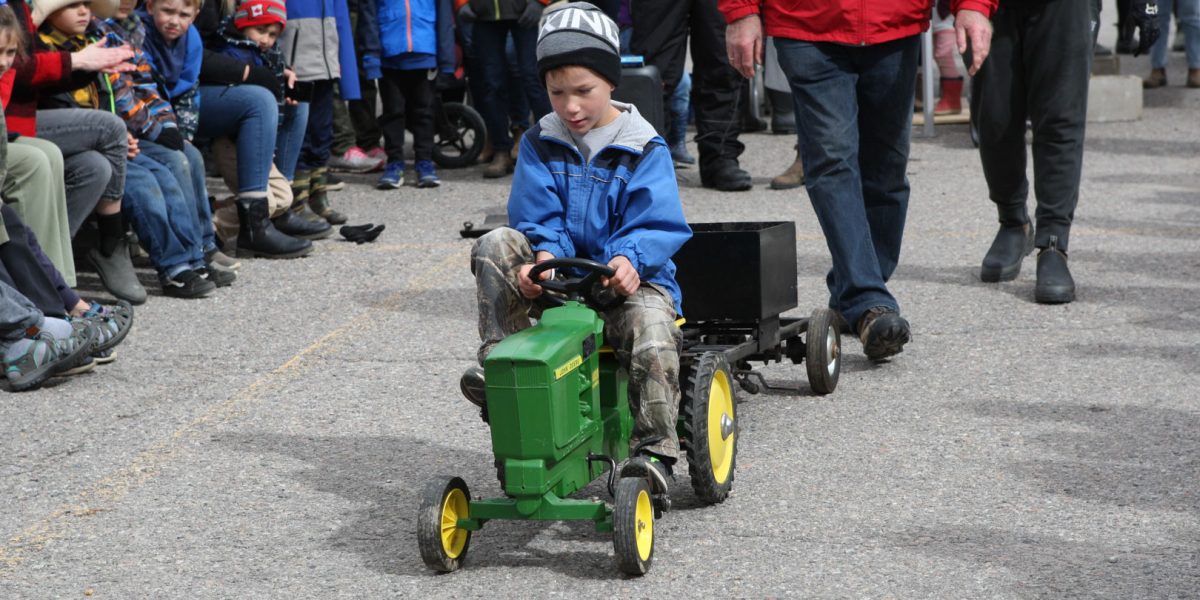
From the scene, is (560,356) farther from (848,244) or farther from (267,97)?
(267,97)

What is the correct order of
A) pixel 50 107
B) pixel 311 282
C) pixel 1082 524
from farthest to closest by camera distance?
pixel 311 282 < pixel 50 107 < pixel 1082 524

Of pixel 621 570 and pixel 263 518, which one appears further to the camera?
pixel 263 518

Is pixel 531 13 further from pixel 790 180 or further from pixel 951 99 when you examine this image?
pixel 951 99

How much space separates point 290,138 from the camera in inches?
359

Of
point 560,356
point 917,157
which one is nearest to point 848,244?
point 560,356

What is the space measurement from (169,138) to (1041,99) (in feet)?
13.6

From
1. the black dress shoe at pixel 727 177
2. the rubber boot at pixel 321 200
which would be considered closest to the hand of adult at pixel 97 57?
the rubber boot at pixel 321 200

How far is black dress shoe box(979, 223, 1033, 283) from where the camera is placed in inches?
300

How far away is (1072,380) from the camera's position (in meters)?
5.80

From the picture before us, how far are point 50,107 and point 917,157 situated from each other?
6.77 metres

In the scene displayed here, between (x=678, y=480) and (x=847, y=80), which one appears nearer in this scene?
(x=678, y=480)

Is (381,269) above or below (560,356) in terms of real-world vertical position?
below

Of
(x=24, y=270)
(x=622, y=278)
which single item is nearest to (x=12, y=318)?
(x=24, y=270)

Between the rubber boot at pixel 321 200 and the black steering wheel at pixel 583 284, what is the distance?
18.6ft
